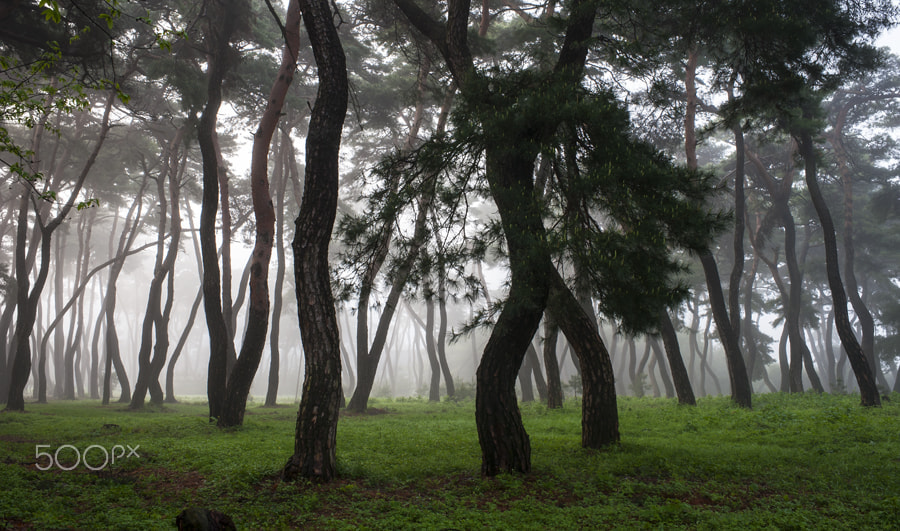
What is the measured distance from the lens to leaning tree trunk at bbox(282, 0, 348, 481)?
231 inches

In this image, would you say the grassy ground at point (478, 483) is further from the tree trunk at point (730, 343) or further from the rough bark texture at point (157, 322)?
the rough bark texture at point (157, 322)

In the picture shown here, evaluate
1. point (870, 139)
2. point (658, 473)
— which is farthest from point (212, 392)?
point (870, 139)

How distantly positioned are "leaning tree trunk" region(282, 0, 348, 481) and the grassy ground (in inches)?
18.6

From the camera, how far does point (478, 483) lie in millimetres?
5738

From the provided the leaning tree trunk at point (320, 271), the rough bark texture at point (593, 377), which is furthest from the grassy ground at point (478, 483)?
the leaning tree trunk at point (320, 271)

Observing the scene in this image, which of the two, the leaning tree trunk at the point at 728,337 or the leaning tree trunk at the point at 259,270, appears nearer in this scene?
the leaning tree trunk at the point at 259,270

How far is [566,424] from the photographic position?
1030 cm

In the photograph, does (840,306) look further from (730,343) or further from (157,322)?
(157,322)

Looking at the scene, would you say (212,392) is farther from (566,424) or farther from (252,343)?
(566,424)
